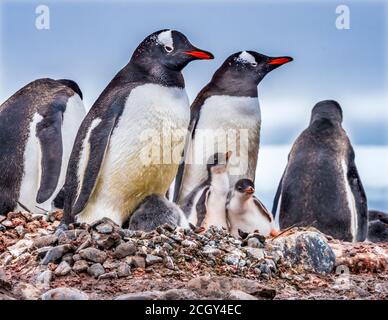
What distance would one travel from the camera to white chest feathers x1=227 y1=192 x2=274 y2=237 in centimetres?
555

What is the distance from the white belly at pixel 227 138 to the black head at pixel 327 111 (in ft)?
1.29

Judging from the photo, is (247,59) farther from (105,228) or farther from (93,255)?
(93,255)

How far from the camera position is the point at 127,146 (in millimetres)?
5207

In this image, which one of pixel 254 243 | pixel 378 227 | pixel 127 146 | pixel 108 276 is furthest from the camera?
pixel 378 227

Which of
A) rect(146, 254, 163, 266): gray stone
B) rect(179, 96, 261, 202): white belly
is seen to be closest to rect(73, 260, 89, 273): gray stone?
rect(146, 254, 163, 266): gray stone

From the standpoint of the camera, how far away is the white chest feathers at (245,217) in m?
5.55

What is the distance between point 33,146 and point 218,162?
1.18m

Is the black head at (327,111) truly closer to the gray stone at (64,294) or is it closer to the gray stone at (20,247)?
the gray stone at (20,247)

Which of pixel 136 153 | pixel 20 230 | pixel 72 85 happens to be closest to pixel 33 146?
pixel 72 85

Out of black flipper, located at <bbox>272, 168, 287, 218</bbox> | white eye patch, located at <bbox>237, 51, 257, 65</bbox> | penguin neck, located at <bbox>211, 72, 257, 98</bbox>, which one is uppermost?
white eye patch, located at <bbox>237, 51, 257, 65</bbox>


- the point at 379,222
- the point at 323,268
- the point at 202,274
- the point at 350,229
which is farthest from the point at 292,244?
the point at 379,222

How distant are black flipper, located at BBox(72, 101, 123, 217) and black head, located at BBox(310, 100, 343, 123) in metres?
1.85

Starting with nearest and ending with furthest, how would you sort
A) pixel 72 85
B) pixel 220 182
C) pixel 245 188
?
1. pixel 245 188
2. pixel 220 182
3. pixel 72 85

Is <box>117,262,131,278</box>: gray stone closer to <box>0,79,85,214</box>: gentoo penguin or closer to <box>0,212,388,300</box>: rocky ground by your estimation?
<box>0,212,388,300</box>: rocky ground
